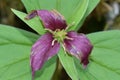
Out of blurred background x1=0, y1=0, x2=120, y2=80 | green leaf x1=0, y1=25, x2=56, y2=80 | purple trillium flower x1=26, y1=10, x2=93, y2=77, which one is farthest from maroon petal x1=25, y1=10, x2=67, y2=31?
blurred background x1=0, y1=0, x2=120, y2=80

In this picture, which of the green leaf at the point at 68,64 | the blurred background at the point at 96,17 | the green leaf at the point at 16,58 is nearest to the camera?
the green leaf at the point at 68,64

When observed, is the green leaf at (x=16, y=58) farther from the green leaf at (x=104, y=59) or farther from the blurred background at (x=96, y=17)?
the blurred background at (x=96, y=17)

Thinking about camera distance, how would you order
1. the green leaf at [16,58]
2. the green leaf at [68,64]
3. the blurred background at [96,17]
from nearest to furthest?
the green leaf at [68,64] → the green leaf at [16,58] → the blurred background at [96,17]

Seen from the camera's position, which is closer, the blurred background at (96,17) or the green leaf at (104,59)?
the green leaf at (104,59)

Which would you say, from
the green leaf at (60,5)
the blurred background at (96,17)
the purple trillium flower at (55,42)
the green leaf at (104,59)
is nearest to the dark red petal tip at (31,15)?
the purple trillium flower at (55,42)

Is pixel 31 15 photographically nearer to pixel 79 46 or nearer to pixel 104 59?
pixel 79 46

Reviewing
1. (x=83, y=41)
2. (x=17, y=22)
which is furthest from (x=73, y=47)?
(x=17, y=22)

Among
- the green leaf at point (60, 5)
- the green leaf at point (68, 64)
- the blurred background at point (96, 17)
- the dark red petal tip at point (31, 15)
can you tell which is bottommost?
the blurred background at point (96, 17)
